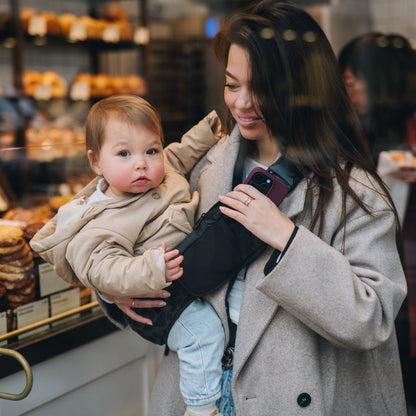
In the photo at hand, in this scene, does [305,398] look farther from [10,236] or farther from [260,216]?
[10,236]

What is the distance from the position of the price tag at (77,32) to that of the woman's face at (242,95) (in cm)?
361

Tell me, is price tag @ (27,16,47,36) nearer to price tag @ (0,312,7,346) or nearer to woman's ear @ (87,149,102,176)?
price tag @ (0,312,7,346)

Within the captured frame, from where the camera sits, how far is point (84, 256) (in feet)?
4.23

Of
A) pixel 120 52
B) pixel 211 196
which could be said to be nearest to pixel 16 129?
pixel 120 52

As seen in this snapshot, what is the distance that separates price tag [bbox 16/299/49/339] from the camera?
1764mm

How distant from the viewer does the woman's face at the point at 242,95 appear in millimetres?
1347

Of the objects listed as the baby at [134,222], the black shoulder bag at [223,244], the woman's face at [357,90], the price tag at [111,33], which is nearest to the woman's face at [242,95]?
the black shoulder bag at [223,244]

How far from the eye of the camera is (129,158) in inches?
53.5

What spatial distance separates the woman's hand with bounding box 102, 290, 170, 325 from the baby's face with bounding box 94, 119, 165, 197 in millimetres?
262

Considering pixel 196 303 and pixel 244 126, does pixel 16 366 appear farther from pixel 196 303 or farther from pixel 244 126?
pixel 244 126

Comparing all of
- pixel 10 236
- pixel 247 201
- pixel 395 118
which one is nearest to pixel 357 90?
pixel 395 118

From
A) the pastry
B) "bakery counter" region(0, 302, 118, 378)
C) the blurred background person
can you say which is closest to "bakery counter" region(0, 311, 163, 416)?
"bakery counter" region(0, 302, 118, 378)

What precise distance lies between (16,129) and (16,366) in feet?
8.81

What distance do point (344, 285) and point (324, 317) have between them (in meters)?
0.08
